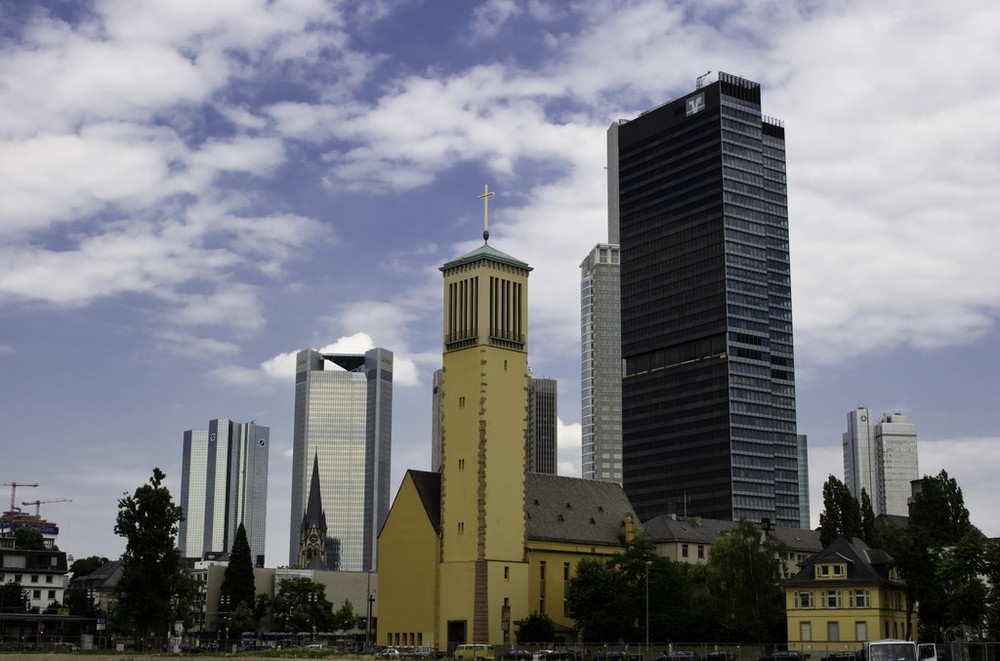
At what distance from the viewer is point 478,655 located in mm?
98062

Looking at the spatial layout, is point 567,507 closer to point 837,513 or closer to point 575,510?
point 575,510

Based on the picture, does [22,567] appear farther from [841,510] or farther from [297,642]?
[841,510]

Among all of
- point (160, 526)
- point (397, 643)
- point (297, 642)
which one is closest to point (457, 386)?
point (397, 643)

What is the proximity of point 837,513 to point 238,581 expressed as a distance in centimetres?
8586

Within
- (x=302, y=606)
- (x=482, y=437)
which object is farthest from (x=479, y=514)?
(x=302, y=606)

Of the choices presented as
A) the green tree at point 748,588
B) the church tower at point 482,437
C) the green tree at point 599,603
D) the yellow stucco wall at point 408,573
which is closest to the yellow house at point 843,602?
the green tree at point 748,588

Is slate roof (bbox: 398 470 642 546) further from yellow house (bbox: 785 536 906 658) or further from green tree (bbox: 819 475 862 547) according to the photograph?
yellow house (bbox: 785 536 906 658)

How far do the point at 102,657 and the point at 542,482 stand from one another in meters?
49.3

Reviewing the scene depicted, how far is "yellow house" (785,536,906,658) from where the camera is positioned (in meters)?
100

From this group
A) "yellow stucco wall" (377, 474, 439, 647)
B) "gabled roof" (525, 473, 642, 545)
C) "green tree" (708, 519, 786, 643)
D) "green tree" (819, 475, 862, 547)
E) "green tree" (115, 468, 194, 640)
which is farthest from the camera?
"green tree" (819, 475, 862, 547)

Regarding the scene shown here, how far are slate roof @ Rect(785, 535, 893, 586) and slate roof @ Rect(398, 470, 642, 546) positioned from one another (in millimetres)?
23468

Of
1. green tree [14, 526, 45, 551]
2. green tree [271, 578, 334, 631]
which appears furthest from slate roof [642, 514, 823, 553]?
green tree [14, 526, 45, 551]

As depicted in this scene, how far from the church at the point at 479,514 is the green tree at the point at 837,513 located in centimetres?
2274

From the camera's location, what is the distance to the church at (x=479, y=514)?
110 metres
